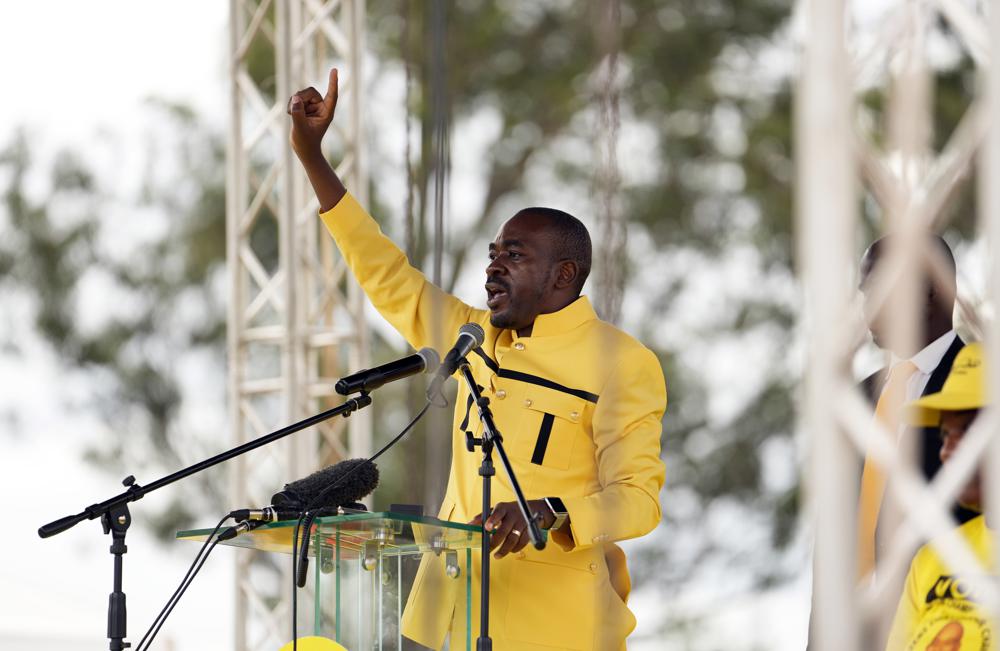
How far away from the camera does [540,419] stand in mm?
3076

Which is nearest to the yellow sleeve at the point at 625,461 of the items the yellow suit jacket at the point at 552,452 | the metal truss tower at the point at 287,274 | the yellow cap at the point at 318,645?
the yellow suit jacket at the point at 552,452

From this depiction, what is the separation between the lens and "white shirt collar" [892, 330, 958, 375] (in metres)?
2.79

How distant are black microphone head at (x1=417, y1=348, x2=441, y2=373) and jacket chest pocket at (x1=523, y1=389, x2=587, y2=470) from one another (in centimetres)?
45

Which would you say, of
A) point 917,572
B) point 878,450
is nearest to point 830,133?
point 878,450

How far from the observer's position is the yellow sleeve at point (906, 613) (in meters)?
2.32

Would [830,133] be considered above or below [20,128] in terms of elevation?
below

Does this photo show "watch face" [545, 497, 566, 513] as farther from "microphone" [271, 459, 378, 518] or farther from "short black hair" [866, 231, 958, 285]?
"short black hair" [866, 231, 958, 285]

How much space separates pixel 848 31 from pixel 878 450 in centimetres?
66

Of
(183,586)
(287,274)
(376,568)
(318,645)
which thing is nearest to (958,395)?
(376,568)

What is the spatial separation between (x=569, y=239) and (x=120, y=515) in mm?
1172

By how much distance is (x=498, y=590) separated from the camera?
294 cm

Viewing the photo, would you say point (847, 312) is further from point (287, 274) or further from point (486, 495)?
point (287, 274)

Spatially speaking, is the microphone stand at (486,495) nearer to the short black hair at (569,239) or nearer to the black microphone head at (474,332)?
the black microphone head at (474,332)

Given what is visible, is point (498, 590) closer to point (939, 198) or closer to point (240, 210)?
point (939, 198)
